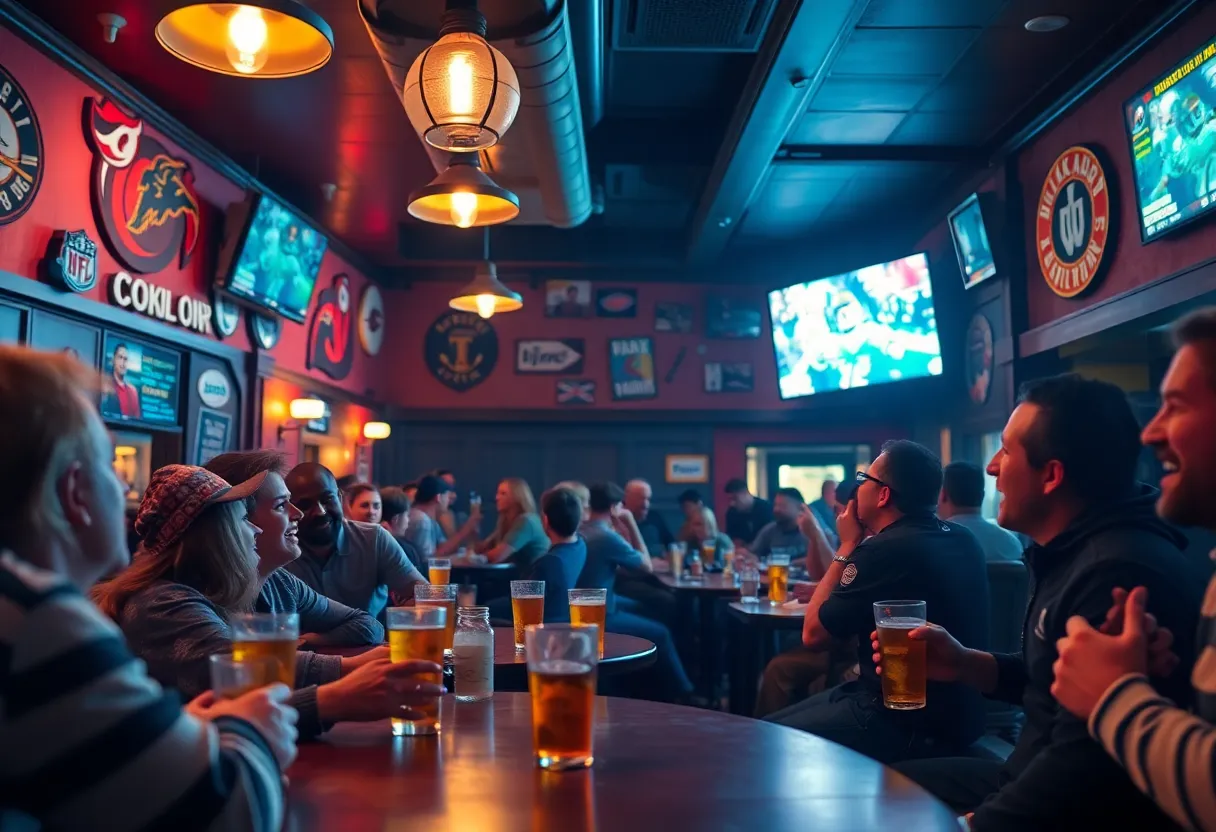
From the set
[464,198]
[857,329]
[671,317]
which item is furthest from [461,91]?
[671,317]

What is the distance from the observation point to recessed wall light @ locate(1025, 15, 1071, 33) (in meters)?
5.18

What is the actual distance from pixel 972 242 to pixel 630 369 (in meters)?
4.57

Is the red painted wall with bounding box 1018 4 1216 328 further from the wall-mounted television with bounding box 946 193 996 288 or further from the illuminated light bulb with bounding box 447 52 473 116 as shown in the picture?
the illuminated light bulb with bounding box 447 52 473 116

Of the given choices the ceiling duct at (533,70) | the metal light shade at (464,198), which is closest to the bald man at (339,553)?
the metal light shade at (464,198)

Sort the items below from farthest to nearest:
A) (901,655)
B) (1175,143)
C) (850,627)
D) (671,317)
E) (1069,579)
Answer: (671,317) → (1175,143) → (850,627) → (901,655) → (1069,579)

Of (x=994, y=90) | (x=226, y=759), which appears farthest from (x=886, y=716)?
(x=994, y=90)

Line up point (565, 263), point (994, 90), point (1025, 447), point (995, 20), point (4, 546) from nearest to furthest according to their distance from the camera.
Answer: point (4, 546), point (1025, 447), point (995, 20), point (994, 90), point (565, 263)

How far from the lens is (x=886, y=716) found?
8.93 feet

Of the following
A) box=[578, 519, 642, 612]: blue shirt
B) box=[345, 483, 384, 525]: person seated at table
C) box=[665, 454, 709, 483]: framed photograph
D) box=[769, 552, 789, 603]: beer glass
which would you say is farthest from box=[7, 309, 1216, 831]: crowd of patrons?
box=[665, 454, 709, 483]: framed photograph

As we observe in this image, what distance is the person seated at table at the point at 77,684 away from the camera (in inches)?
38.1

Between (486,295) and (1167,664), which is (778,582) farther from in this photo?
(1167,664)

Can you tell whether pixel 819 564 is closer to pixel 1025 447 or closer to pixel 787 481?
pixel 1025 447

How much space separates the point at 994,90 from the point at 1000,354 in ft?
6.09

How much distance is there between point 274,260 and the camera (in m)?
7.27
